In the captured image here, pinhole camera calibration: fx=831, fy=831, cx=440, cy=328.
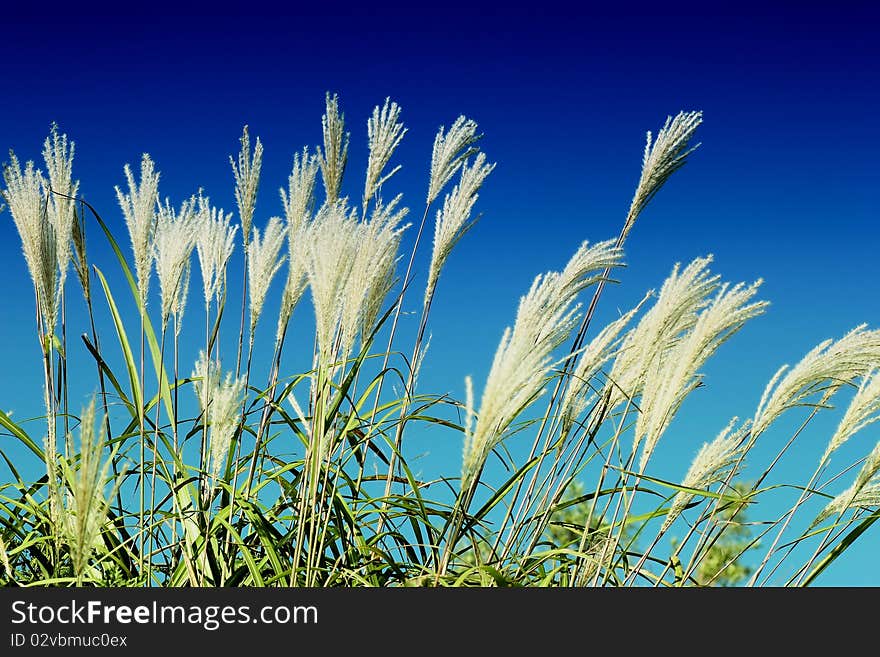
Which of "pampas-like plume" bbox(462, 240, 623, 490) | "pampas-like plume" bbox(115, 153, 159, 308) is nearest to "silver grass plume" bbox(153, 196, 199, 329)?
"pampas-like plume" bbox(115, 153, 159, 308)

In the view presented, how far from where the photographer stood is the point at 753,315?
210 cm

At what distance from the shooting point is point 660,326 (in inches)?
83.2

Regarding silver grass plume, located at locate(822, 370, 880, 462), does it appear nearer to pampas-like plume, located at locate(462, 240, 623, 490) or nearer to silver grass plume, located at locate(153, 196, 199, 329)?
pampas-like plume, located at locate(462, 240, 623, 490)

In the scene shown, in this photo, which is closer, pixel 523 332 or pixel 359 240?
pixel 523 332

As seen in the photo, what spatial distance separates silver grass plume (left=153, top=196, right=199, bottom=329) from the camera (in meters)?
2.21

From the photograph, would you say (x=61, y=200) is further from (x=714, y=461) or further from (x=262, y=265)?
(x=714, y=461)

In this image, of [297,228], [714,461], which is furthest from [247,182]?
[714,461]

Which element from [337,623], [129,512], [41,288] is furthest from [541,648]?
[41,288]

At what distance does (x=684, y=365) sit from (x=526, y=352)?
0.52 m

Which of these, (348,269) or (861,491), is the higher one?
(348,269)

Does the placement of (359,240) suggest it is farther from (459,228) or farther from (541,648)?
(541,648)

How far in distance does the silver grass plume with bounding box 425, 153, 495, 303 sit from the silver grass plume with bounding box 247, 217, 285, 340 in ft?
1.43

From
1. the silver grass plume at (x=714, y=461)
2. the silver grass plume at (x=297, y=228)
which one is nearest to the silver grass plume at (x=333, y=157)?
the silver grass plume at (x=297, y=228)

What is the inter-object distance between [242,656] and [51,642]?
0.46 meters
